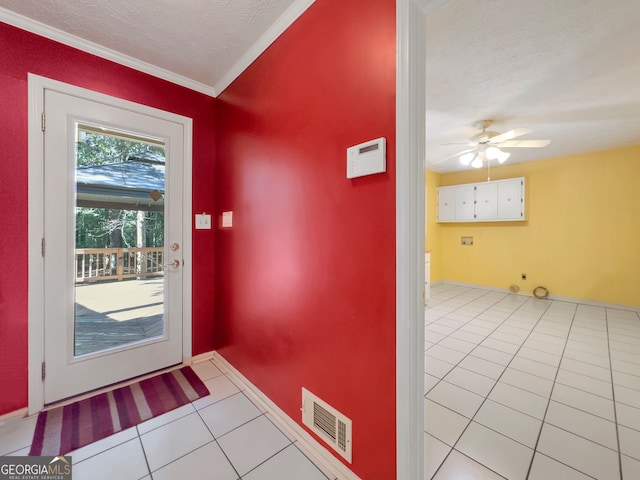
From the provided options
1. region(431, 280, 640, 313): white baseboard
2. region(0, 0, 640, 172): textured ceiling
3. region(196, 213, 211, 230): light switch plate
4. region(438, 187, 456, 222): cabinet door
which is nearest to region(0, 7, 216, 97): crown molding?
region(0, 0, 640, 172): textured ceiling

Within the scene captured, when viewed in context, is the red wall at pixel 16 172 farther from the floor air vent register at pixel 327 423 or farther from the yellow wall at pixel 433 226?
the yellow wall at pixel 433 226

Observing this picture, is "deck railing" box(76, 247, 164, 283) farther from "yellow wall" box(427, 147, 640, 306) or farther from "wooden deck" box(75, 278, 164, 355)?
"yellow wall" box(427, 147, 640, 306)

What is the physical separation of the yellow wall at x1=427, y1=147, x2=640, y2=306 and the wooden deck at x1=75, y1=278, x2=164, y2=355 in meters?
6.02

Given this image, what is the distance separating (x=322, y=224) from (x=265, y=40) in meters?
1.44

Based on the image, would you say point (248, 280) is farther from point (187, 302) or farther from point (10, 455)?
point (10, 455)

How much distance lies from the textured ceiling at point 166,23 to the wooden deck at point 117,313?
184 cm

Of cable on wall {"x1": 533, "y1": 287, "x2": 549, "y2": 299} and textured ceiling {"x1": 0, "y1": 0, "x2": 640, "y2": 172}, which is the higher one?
textured ceiling {"x1": 0, "y1": 0, "x2": 640, "y2": 172}

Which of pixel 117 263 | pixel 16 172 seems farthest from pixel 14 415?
pixel 16 172

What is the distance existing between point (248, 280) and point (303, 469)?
126 cm

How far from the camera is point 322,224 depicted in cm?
141

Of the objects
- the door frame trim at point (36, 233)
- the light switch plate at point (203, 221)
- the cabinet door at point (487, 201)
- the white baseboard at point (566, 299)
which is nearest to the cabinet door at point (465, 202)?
the cabinet door at point (487, 201)

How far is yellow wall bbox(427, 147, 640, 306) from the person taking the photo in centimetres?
397

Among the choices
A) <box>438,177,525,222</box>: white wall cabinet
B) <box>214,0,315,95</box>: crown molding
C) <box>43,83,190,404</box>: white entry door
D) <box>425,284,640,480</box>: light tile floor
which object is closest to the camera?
<box>425,284,640,480</box>: light tile floor

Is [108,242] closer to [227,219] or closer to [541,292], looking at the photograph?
[227,219]
